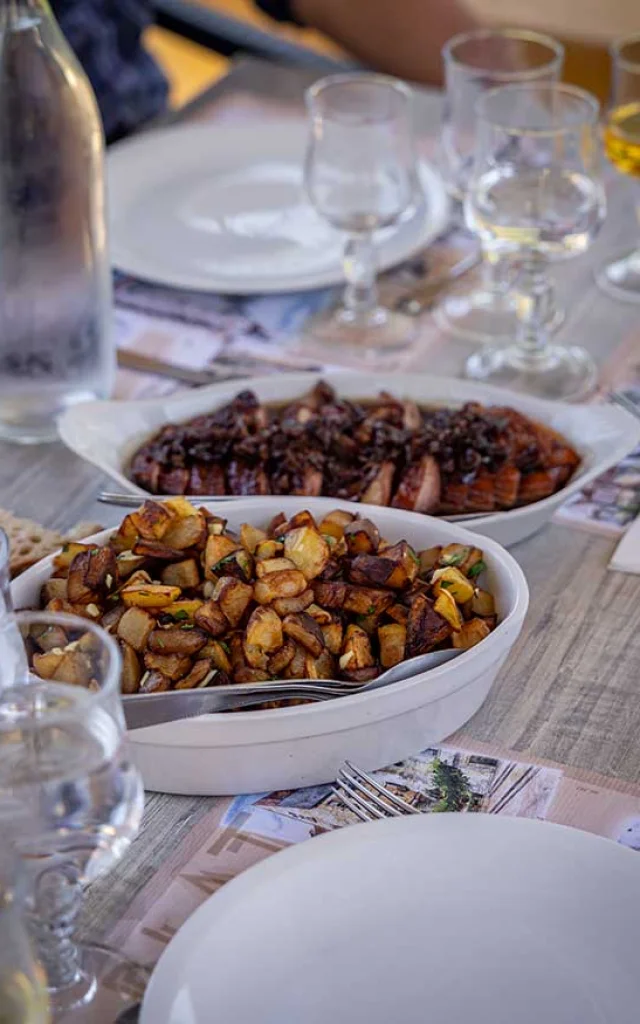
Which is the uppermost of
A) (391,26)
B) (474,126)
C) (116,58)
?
(474,126)

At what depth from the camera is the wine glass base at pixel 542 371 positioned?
137 centimetres

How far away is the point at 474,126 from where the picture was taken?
1479 mm

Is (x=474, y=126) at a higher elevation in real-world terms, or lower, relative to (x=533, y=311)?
higher

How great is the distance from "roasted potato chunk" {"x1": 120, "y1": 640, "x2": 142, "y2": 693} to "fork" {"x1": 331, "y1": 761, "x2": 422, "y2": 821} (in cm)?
14

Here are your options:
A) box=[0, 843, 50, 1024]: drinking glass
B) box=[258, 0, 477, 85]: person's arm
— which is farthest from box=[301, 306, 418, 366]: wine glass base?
box=[258, 0, 477, 85]: person's arm

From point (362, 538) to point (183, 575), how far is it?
125mm

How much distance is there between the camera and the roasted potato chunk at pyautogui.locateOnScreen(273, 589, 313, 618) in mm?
881

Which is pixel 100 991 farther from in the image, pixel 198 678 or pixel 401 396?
pixel 401 396

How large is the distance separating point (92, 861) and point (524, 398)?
0.67 m

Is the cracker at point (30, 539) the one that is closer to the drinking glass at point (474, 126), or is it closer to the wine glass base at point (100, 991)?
the wine glass base at point (100, 991)

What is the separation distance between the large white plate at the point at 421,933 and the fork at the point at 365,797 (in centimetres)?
5

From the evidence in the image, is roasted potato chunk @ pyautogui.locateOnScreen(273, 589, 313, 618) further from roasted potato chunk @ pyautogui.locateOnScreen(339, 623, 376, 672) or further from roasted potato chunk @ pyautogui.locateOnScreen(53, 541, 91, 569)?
roasted potato chunk @ pyautogui.locateOnScreen(53, 541, 91, 569)

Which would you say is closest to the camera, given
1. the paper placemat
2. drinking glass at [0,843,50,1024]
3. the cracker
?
drinking glass at [0,843,50,1024]

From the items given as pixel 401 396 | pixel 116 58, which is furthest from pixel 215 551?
pixel 116 58
